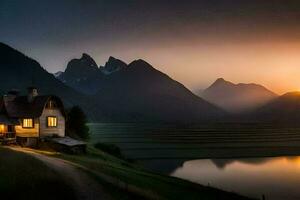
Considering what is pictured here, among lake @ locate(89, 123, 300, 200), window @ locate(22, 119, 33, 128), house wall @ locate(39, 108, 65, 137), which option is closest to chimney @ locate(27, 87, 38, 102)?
house wall @ locate(39, 108, 65, 137)

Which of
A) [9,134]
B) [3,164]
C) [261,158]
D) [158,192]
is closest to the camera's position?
[3,164]

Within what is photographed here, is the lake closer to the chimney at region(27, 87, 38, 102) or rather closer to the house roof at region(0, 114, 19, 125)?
the chimney at region(27, 87, 38, 102)

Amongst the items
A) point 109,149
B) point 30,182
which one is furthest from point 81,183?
point 109,149

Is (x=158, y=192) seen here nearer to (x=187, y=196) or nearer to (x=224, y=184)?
(x=187, y=196)

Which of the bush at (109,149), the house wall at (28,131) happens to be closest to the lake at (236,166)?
the bush at (109,149)

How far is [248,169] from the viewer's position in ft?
294

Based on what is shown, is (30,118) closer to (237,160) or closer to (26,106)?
(26,106)

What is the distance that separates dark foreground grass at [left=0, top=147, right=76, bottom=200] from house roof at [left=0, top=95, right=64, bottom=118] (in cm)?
3013

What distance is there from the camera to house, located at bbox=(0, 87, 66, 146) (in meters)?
67.1

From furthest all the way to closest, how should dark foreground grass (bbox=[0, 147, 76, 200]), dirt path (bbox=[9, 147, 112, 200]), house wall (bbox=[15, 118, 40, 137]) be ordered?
house wall (bbox=[15, 118, 40, 137])
dirt path (bbox=[9, 147, 112, 200])
dark foreground grass (bbox=[0, 147, 76, 200])

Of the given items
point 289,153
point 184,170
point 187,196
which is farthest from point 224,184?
point 289,153

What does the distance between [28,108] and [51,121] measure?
4.58m

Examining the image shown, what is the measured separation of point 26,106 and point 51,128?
5.84m

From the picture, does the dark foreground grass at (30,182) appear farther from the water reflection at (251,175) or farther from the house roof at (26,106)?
the water reflection at (251,175)
